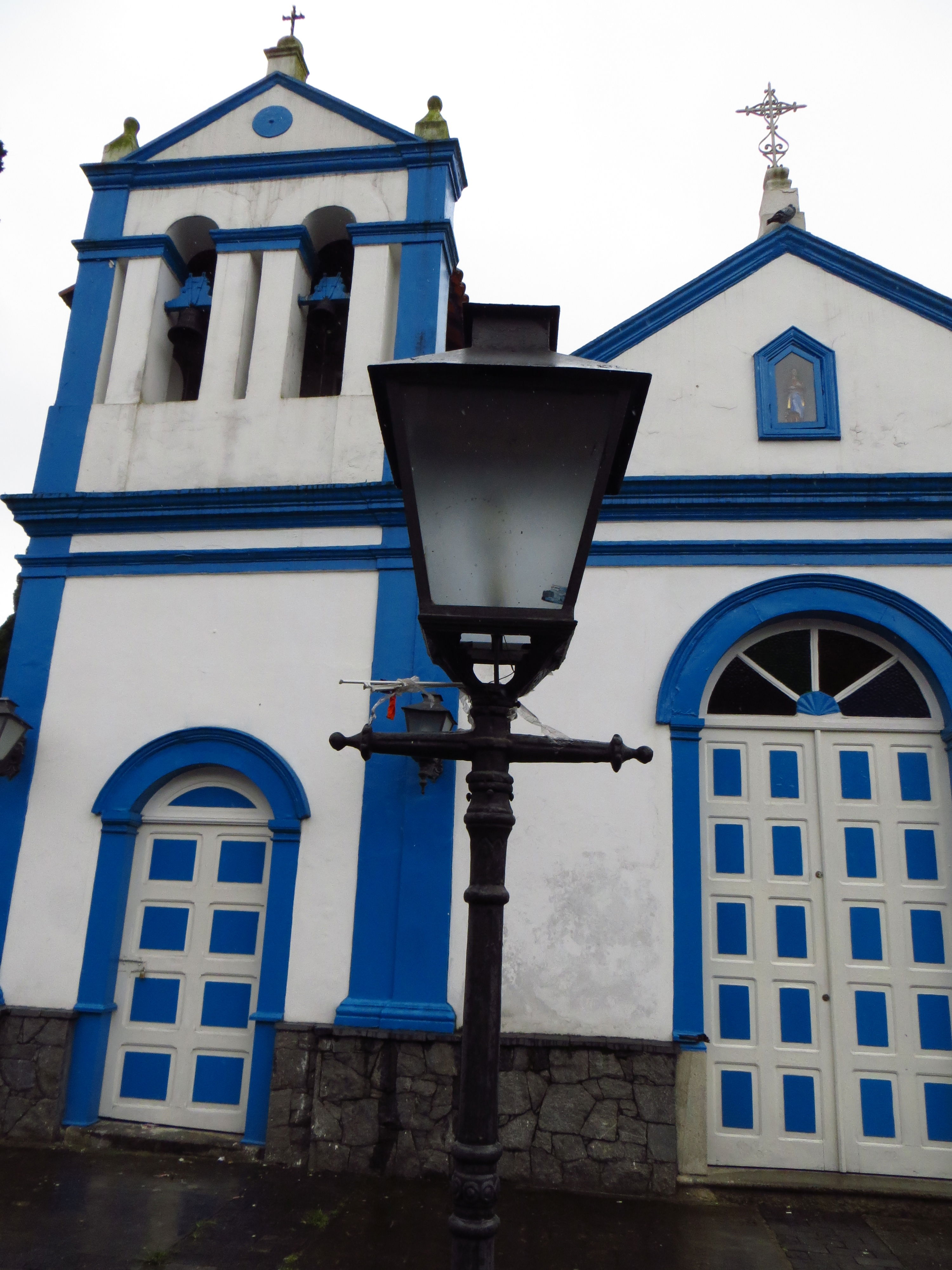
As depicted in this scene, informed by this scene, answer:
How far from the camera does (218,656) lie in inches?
254

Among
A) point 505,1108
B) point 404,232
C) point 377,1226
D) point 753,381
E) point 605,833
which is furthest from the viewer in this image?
point 404,232

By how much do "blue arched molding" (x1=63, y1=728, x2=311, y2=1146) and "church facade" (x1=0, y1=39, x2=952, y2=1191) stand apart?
2 centimetres

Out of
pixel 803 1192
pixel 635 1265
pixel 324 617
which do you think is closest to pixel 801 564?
pixel 324 617

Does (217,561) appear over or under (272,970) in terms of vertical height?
over

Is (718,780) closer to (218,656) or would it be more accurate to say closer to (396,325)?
(218,656)

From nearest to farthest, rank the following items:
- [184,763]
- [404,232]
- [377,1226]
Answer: [377,1226]
[184,763]
[404,232]

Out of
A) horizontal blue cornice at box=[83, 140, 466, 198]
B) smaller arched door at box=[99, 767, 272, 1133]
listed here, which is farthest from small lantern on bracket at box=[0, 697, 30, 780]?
horizontal blue cornice at box=[83, 140, 466, 198]

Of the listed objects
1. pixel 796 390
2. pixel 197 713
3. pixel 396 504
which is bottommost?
pixel 197 713

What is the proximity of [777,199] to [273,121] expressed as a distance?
4430mm

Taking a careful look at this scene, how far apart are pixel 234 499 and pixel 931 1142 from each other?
20.0 ft

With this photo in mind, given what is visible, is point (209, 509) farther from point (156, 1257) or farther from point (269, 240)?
point (156, 1257)

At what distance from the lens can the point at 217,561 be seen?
262 inches

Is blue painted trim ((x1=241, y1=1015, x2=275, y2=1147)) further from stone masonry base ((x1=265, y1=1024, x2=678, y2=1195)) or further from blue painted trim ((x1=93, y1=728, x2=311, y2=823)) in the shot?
blue painted trim ((x1=93, y1=728, x2=311, y2=823))

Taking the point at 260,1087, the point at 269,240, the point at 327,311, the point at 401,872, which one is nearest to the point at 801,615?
the point at 401,872
